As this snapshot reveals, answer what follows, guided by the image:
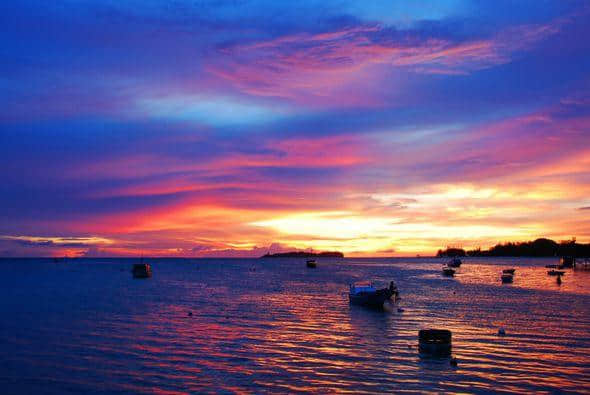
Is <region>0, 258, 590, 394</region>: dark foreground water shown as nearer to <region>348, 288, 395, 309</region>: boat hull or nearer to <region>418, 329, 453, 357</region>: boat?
<region>418, 329, 453, 357</region>: boat

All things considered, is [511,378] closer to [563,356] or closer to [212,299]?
[563,356]

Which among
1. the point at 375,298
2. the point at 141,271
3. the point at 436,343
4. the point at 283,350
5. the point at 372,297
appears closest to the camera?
the point at 436,343

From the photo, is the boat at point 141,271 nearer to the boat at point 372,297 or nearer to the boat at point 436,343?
the boat at point 372,297

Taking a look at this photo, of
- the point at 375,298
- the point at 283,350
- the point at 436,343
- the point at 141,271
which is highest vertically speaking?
the point at 436,343

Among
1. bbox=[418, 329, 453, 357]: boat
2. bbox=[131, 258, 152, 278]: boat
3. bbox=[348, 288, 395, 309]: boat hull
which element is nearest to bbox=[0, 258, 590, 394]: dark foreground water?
bbox=[418, 329, 453, 357]: boat

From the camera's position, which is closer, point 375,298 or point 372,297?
point 375,298

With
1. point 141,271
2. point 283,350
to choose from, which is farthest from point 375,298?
point 141,271

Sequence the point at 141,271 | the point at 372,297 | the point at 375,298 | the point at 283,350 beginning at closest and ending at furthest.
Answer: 1. the point at 283,350
2. the point at 375,298
3. the point at 372,297
4. the point at 141,271

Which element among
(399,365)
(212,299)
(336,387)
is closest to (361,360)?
(399,365)

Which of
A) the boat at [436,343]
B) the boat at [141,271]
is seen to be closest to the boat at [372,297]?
the boat at [436,343]

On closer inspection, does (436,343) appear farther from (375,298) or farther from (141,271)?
(141,271)

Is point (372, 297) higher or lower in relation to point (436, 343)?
lower

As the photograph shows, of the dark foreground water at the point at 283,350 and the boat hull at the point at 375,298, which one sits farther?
the boat hull at the point at 375,298

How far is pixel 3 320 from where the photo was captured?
46062 mm
